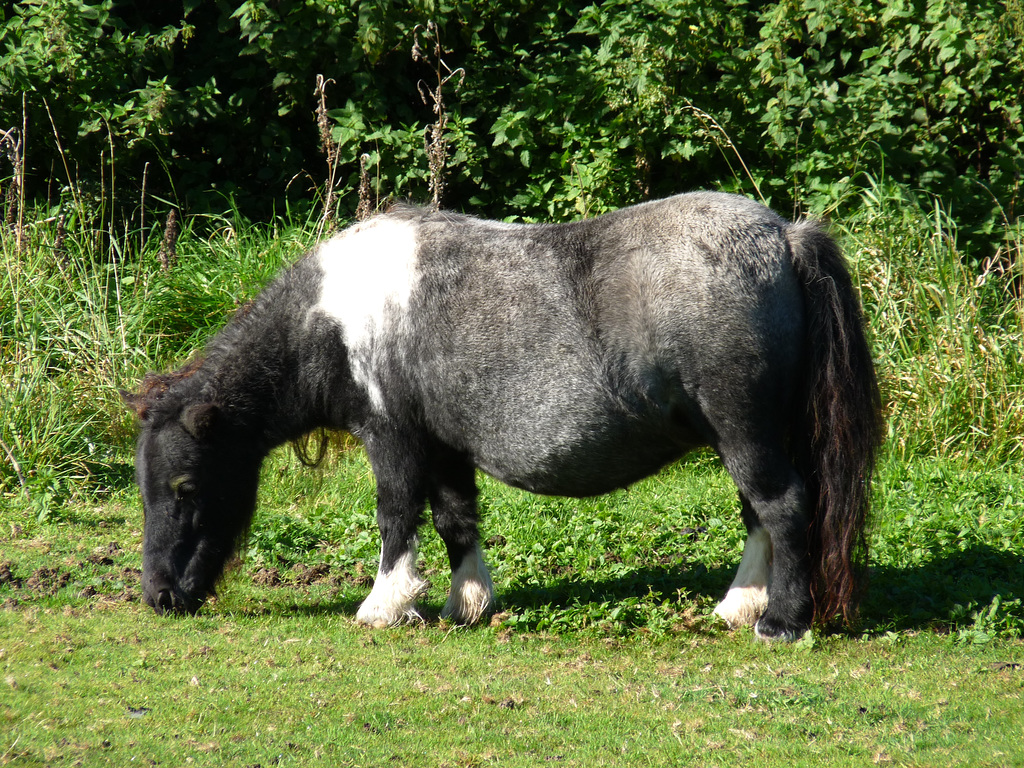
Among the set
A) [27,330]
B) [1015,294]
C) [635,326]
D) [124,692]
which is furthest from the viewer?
[1015,294]

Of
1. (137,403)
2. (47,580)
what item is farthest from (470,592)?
(47,580)

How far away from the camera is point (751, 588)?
5047mm

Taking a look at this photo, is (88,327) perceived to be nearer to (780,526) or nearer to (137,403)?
(137,403)

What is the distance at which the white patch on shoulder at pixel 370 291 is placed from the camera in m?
4.97

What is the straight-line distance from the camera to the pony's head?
5.15 metres

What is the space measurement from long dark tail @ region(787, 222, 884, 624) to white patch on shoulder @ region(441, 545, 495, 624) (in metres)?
1.69

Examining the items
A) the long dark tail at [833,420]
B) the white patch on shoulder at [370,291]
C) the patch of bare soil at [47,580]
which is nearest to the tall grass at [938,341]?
Result: the long dark tail at [833,420]

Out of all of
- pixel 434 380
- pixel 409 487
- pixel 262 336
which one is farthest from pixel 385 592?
pixel 262 336

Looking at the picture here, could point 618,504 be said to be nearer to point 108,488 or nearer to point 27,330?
point 108,488

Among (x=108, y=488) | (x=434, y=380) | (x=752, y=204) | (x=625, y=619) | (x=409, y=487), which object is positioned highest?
(x=752, y=204)

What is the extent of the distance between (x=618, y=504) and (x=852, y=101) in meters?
4.38

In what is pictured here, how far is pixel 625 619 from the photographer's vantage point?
5.09 m

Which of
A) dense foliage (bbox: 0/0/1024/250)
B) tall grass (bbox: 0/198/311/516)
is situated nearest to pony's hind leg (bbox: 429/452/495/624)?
tall grass (bbox: 0/198/311/516)

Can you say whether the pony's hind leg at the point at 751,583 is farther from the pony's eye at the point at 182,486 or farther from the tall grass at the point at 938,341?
the pony's eye at the point at 182,486
